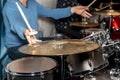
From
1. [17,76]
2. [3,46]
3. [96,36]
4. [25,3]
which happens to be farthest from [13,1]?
[17,76]

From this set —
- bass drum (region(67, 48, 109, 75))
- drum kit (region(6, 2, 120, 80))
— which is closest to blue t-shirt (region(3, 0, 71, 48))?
drum kit (region(6, 2, 120, 80))

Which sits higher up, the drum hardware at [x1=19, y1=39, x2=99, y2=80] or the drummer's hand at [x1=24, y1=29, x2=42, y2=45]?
the drummer's hand at [x1=24, y1=29, x2=42, y2=45]

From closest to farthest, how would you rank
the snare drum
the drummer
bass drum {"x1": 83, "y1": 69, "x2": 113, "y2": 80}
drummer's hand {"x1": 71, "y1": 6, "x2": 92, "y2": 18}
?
1. the snare drum
2. the drummer
3. bass drum {"x1": 83, "y1": 69, "x2": 113, "y2": 80}
4. drummer's hand {"x1": 71, "y1": 6, "x2": 92, "y2": 18}

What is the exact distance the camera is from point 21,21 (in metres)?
1.84

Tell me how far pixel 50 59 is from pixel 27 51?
177 millimetres

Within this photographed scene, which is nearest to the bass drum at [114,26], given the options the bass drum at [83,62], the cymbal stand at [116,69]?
the cymbal stand at [116,69]

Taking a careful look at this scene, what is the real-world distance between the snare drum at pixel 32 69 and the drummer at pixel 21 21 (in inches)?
5.2

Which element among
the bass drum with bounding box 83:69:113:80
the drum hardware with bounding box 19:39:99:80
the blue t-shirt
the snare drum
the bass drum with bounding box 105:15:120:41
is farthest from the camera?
the bass drum with bounding box 105:15:120:41

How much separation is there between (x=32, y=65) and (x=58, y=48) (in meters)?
0.21

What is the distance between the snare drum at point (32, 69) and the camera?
1268 millimetres

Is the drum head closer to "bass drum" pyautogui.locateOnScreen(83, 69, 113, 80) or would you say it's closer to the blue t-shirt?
the blue t-shirt

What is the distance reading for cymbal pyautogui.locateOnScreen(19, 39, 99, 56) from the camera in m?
1.48

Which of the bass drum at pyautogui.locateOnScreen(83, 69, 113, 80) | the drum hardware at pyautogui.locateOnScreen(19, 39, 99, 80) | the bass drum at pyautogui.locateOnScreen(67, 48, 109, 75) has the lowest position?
the bass drum at pyautogui.locateOnScreen(83, 69, 113, 80)

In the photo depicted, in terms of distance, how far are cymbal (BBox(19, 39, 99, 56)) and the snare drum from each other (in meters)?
0.05
